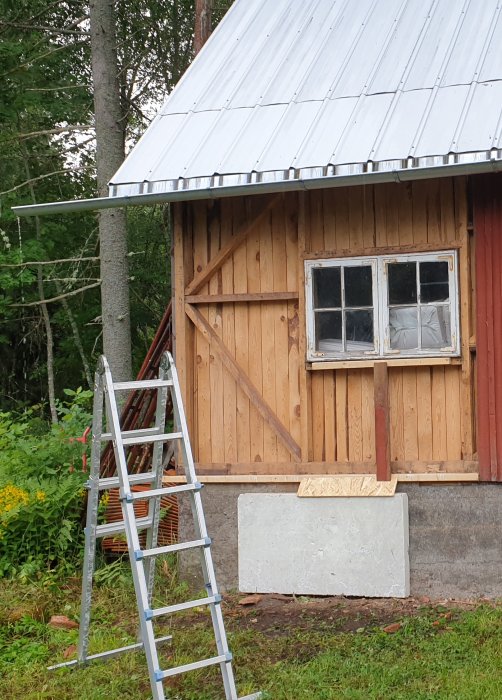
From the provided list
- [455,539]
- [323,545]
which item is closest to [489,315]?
[455,539]

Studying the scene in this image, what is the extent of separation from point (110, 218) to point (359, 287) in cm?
550

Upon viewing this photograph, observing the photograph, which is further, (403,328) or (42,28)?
(42,28)

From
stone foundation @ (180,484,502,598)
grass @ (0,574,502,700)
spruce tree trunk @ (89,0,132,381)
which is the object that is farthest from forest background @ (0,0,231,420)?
stone foundation @ (180,484,502,598)

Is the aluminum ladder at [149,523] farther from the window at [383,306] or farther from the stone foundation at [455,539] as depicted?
the stone foundation at [455,539]

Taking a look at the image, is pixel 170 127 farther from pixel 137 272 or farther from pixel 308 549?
pixel 137 272

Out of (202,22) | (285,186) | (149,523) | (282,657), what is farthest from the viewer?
(202,22)

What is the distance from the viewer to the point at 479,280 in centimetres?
812

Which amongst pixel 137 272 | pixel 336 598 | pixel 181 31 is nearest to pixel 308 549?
pixel 336 598

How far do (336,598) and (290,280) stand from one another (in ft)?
8.95

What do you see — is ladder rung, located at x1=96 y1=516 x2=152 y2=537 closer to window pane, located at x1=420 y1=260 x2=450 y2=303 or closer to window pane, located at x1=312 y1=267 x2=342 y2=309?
window pane, located at x1=312 y1=267 x2=342 y2=309

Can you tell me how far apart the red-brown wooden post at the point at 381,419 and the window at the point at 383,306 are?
19cm

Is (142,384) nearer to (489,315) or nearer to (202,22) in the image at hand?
(489,315)

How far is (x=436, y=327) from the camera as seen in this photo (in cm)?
830

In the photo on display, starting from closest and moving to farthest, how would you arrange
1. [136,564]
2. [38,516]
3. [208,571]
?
[136,564]
[208,571]
[38,516]
